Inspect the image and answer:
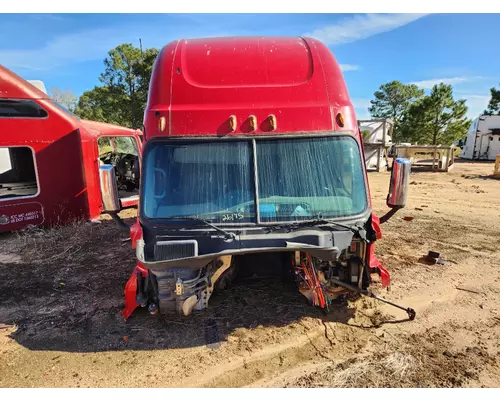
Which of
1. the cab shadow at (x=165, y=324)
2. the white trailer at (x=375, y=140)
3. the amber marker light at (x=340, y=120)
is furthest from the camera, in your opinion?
the white trailer at (x=375, y=140)

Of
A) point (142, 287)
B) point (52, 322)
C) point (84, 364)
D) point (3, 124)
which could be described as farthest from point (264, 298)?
point (3, 124)

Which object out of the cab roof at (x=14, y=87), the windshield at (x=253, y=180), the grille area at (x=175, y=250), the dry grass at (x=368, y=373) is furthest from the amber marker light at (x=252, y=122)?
the cab roof at (x=14, y=87)

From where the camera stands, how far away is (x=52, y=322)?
169 inches

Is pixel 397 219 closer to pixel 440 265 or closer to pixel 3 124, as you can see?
pixel 440 265

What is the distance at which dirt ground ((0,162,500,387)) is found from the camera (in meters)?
3.30

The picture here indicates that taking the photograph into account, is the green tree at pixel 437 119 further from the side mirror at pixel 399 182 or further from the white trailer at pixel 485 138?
the side mirror at pixel 399 182

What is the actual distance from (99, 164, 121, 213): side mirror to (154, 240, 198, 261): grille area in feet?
3.06

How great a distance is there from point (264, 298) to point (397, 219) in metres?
5.41

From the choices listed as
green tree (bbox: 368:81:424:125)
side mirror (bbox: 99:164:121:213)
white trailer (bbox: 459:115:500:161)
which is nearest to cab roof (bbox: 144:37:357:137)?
side mirror (bbox: 99:164:121:213)

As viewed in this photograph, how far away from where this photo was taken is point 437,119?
30.7 m

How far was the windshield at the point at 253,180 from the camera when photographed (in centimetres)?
365

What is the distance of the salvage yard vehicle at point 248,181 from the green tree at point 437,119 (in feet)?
99.7

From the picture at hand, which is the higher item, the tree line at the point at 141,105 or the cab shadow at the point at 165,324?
the tree line at the point at 141,105

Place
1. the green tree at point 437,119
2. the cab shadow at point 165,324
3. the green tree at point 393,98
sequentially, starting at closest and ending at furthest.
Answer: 1. the cab shadow at point 165,324
2. the green tree at point 437,119
3. the green tree at point 393,98
